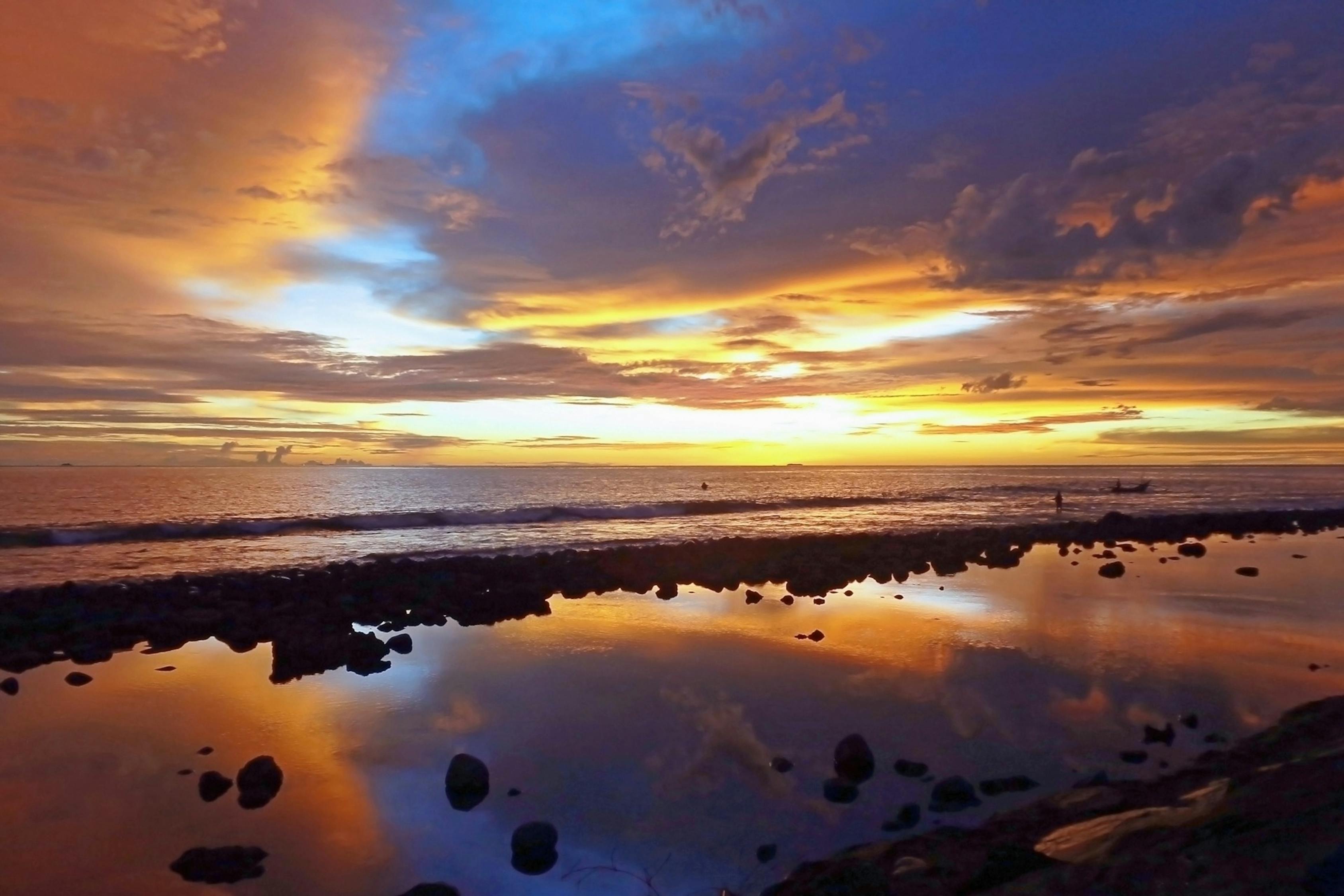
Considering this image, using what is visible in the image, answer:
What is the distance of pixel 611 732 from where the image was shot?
11273mm

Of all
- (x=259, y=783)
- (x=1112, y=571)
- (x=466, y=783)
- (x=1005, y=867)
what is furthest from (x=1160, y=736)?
(x=1112, y=571)

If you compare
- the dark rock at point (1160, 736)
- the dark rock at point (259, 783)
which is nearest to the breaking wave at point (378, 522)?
the dark rock at point (259, 783)

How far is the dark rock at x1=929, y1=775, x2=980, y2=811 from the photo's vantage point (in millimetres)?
8500

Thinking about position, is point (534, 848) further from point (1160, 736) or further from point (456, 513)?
point (456, 513)

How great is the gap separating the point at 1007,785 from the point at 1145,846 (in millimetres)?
2756

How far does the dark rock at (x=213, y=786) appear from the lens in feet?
30.3

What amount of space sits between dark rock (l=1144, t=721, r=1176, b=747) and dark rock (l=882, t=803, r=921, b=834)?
4142 mm

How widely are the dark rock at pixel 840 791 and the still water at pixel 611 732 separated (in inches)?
7.9

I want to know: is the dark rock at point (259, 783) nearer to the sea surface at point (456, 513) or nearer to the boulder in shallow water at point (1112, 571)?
the sea surface at point (456, 513)

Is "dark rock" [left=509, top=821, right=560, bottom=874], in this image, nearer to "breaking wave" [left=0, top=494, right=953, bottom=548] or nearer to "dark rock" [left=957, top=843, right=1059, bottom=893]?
"dark rock" [left=957, top=843, right=1059, bottom=893]

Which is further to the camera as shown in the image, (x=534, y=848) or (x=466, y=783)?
(x=466, y=783)

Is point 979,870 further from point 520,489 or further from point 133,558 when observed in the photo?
point 520,489

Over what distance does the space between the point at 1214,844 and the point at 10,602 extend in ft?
92.2

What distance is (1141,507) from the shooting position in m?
57.8
